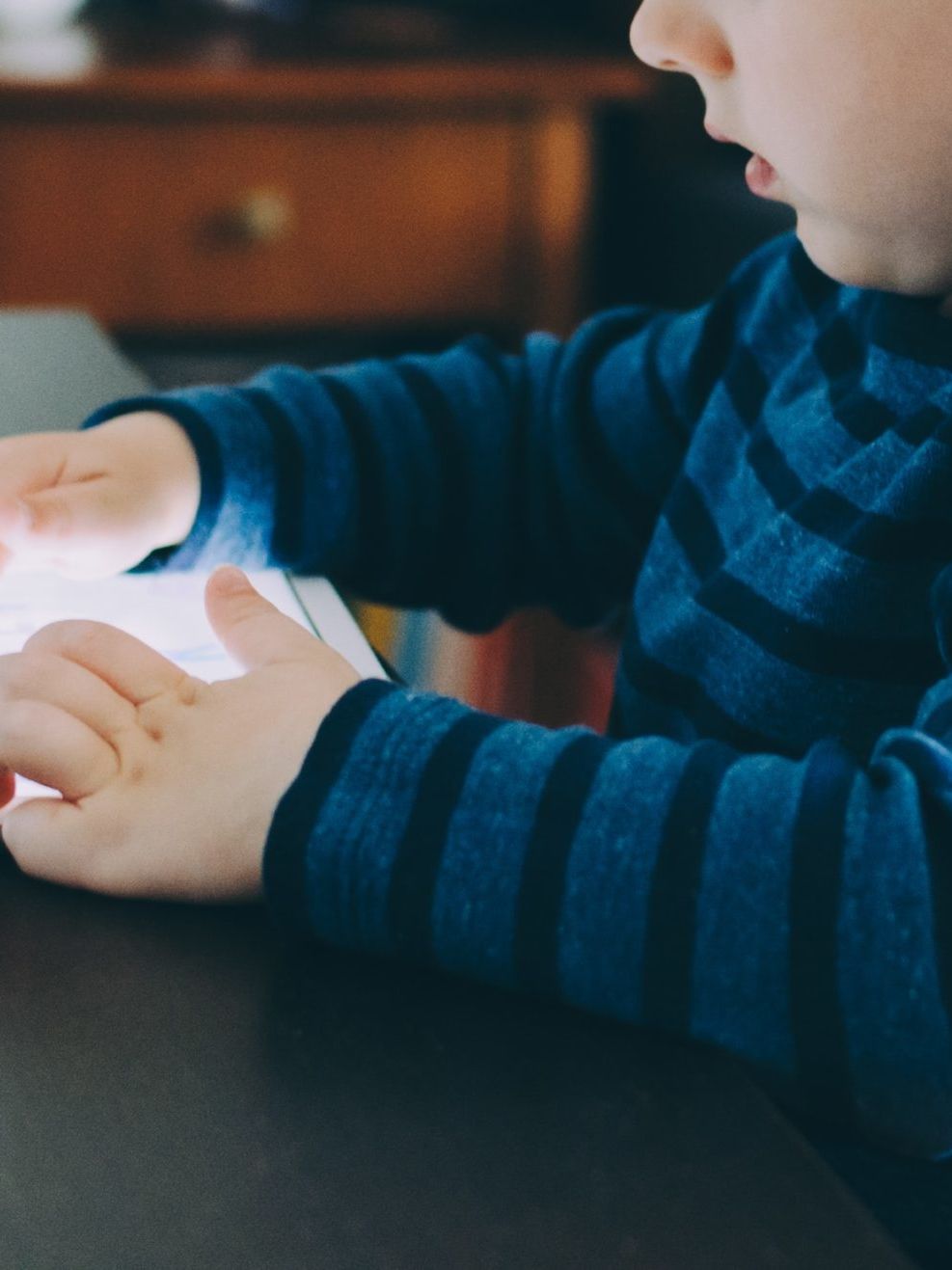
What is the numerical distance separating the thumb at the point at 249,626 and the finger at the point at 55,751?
0.15 ft

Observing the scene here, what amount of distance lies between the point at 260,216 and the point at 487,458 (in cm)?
80

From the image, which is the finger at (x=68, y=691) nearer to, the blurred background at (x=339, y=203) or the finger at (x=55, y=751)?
the finger at (x=55, y=751)

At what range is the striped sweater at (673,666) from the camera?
1.01ft

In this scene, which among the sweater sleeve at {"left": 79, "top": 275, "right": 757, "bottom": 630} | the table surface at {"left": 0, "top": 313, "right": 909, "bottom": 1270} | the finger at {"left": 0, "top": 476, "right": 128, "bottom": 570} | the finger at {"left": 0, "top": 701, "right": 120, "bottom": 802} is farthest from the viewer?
the sweater sleeve at {"left": 79, "top": 275, "right": 757, "bottom": 630}

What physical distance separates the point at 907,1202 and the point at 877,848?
0.57 feet

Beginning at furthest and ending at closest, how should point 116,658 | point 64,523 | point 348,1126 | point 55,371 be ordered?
point 55,371, point 64,523, point 116,658, point 348,1126

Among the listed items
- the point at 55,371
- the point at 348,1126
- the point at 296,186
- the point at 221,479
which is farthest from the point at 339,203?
the point at 348,1126

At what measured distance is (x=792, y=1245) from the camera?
0.24 meters

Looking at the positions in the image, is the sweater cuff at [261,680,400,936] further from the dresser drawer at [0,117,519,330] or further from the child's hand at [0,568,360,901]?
the dresser drawer at [0,117,519,330]

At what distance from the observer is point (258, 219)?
4.46 feet

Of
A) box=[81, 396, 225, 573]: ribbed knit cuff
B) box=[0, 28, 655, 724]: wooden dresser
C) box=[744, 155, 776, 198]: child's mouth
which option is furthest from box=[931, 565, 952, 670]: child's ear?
box=[0, 28, 655, 724]: wooden dresser

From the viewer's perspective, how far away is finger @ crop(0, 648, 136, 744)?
14.1 inches

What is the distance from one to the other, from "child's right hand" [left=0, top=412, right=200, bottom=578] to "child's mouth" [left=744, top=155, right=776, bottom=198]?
0.68 ft

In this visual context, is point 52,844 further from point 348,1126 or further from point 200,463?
point 200,463
